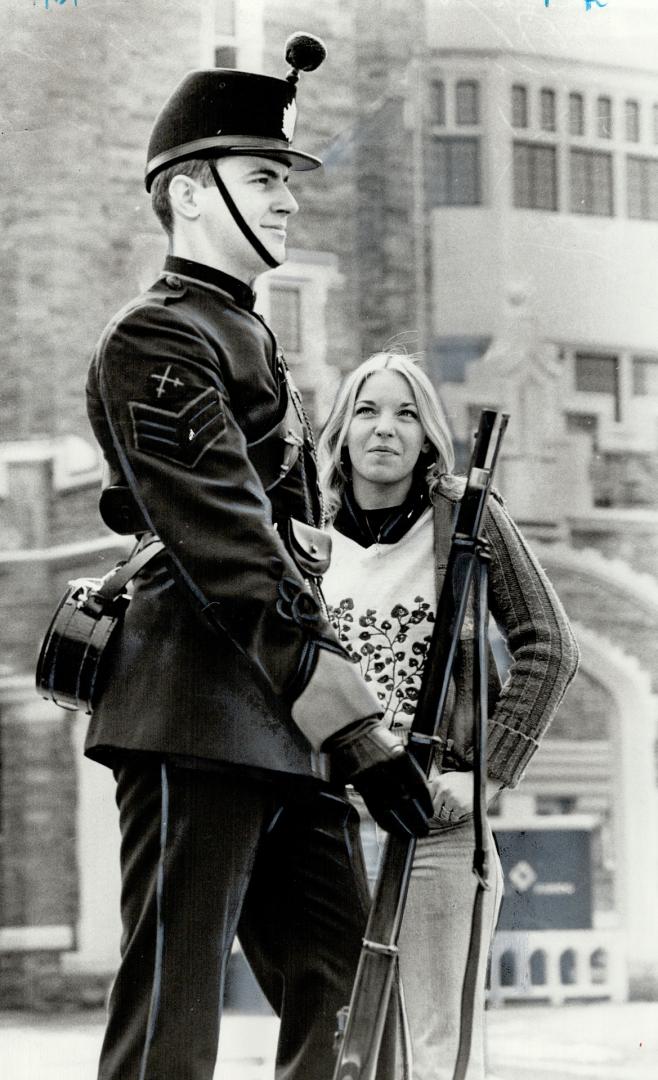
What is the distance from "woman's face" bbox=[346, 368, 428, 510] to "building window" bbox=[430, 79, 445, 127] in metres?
1.93

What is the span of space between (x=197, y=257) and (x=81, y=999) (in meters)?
2.37

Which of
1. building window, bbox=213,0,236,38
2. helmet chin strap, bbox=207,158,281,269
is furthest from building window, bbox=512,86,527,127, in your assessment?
helmet chin strap, bbox=207,158,281,269

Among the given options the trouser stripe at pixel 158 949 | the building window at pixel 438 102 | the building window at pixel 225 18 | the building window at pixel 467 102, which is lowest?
the trouser stripe at pixel 158 949

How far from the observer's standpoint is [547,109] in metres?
4.19

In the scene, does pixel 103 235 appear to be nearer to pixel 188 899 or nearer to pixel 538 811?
pixel 538 811

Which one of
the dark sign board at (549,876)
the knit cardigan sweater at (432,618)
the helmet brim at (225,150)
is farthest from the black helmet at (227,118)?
the dark sign board at (549,876)

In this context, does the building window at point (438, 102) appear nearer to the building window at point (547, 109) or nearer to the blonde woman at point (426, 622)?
the building window at point (547, 109)

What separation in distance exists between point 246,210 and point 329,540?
0.54 m

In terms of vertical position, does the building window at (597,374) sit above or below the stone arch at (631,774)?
above

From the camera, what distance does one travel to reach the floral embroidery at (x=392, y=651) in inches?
119

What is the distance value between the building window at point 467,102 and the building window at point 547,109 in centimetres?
37

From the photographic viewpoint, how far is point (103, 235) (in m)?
4.85

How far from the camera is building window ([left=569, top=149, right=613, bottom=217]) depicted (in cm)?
422

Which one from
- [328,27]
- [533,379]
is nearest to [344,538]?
[328,27]
